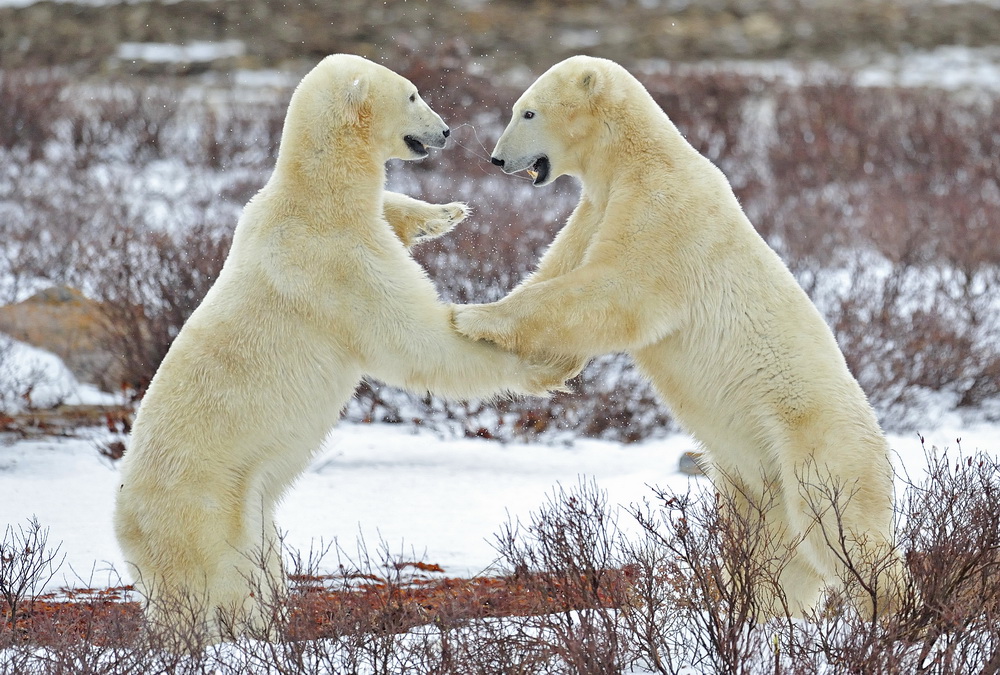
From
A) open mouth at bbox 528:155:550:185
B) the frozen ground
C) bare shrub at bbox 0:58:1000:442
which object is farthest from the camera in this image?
bare shrub at bbox 0:58:1000:442

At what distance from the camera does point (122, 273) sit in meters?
6.12

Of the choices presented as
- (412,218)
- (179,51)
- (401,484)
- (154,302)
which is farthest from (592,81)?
(179,51)

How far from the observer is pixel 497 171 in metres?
9.98

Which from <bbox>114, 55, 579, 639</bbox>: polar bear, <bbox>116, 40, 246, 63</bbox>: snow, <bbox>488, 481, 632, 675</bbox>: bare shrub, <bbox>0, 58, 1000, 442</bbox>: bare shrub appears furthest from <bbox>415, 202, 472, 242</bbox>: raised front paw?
<bbox>116, 40, 246, 63</bbox>: snow

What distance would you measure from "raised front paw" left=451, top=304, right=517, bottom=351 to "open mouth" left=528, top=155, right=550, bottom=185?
52 centimetres

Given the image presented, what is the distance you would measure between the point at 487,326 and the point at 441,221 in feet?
1.90

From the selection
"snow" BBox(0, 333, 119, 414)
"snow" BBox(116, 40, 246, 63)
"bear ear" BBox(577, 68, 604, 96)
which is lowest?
"bear ear" BBox(577, 68, 604, 96)

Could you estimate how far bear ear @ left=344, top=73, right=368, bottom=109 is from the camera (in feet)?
9.94

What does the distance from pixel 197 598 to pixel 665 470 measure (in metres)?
2.93

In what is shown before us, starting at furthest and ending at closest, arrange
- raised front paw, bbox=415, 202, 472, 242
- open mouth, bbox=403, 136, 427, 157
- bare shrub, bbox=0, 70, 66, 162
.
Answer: bare shrub, bbox=0, 70, 66, 162, raised front paw, bbox=415, 202, 472, 242, open mouth, bbox=403, 136, 427, 157

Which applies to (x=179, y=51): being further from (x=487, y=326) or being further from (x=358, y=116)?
(x=487, y=326)

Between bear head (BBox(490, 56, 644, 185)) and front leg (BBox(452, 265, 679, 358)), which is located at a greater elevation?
bear head (BBox(490, 56, 644, 185))

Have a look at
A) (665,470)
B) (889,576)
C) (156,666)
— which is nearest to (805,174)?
(665,470)

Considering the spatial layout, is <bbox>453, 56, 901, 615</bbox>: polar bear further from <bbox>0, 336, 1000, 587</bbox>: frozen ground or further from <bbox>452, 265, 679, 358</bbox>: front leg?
<bbox>0, 336, 1000, 587</bbox>: frozen ground
